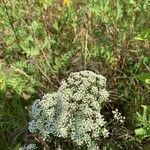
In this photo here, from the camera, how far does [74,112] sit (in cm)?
309

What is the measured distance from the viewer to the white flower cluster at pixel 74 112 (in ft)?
10.0

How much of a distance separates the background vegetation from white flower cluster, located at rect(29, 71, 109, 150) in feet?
1.81

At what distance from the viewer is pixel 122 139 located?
3676 mm

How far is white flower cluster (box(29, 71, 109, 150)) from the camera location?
305 cm

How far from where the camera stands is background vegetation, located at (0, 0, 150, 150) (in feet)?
12.4

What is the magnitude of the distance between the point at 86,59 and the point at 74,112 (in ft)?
2.97

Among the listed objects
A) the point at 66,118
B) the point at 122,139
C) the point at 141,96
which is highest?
the point at 66,118

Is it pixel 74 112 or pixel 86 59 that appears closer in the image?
pixel 74 112

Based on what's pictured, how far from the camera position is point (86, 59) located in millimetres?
3912

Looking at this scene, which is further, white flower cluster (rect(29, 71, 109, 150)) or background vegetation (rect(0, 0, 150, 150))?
background vegetation (rect(0, 0, 150, 150))

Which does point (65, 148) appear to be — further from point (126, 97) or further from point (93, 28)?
point (93, 28)

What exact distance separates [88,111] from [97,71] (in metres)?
0.79

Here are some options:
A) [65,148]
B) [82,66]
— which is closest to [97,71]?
[82,66]

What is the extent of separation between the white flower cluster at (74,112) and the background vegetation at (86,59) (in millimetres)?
552
